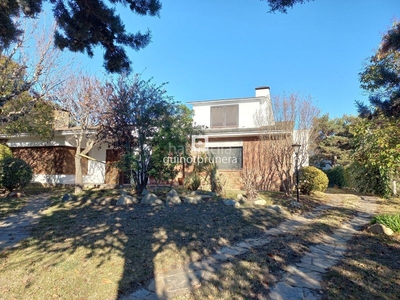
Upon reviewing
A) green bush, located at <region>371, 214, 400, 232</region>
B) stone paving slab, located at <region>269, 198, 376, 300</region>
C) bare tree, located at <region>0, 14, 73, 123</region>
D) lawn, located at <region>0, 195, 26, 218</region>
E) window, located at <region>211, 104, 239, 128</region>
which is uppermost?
bare tree, located at <region>0, 14, 73, 123</region>

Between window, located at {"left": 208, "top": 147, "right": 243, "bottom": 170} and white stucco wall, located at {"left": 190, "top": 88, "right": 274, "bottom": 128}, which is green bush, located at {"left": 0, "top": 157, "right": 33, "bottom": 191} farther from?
white stucco wall, located at {"left": 190, "top": 88, "right": 274, "bottom": 128}

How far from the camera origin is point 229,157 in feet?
48.1

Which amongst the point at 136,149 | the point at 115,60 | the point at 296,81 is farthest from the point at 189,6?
the point at 296,81

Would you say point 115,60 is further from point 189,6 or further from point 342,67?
point 342,67

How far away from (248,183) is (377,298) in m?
6.97

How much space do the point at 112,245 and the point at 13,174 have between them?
351 inches

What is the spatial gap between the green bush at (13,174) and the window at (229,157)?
9.17 meters

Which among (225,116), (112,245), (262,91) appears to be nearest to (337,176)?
(262,91)

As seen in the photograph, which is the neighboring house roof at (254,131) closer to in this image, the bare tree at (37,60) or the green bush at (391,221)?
the green bush at (391,221)

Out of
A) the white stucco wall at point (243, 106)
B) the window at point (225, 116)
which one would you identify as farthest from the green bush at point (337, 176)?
the window at point (225, 116)

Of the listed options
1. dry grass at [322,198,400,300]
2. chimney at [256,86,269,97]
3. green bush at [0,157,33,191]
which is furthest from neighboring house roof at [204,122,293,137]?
green bush at [0,157,33,191]

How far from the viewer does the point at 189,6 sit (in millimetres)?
6141

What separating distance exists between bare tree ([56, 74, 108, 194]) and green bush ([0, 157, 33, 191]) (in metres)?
2.08

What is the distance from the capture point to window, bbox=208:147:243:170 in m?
14.4
